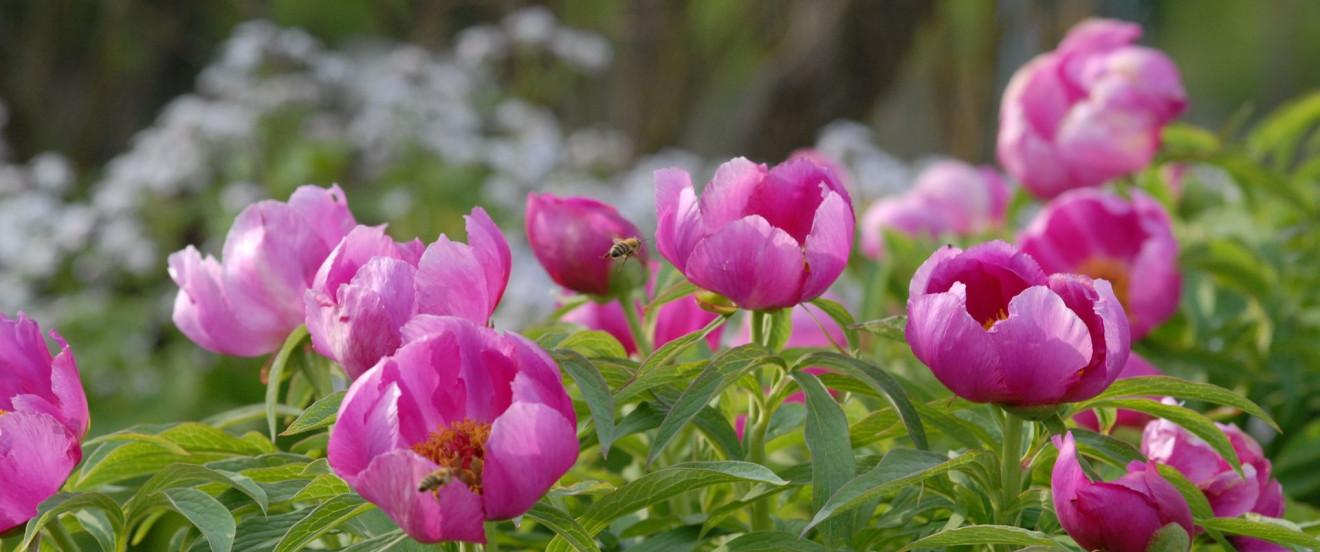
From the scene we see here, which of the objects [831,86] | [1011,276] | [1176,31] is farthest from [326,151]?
[1176,31]

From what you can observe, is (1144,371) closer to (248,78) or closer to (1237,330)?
(1237,330)

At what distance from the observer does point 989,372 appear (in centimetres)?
48

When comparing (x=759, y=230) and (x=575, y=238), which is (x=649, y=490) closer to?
(x=759, y=230)

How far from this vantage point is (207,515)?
46 centimetres

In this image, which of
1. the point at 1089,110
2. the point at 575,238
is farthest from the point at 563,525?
the point at 1089,110

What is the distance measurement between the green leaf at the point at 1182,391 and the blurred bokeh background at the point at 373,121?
1.17 m

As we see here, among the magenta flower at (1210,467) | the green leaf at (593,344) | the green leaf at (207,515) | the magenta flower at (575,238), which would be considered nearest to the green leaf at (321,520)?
the green leaf at (207,515)

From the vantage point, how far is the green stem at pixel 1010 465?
0.51m

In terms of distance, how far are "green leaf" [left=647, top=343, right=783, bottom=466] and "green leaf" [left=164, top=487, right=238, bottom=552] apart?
154mm

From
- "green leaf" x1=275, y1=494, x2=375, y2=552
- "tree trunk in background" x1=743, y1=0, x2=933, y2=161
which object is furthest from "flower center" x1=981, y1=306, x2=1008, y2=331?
"tree trunk in background" x1=743, y1=0, x2=933, y2=161

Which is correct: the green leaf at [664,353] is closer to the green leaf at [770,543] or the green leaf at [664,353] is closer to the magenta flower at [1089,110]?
the green leaf at [770,543]

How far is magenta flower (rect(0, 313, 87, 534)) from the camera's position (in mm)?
469

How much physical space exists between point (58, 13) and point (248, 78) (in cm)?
225

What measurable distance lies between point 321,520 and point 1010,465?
0.27m
